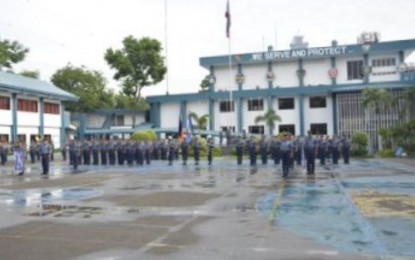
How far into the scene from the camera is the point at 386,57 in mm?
47344

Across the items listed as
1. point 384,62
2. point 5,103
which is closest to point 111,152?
point 5,103

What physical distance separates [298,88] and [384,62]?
7270 mm

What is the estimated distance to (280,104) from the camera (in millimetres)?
49531

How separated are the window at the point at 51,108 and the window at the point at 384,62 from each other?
26534 millimetres

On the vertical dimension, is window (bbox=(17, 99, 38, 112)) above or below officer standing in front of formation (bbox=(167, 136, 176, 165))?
above

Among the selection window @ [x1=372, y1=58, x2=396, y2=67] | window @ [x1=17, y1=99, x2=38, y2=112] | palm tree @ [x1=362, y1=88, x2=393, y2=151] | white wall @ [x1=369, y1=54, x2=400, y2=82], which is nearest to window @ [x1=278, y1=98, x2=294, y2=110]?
white wall @ [x1=369, y1=54, x2=400, y2=82]

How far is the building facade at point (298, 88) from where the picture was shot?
4516cm

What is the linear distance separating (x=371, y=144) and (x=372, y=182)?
25613 millimetres

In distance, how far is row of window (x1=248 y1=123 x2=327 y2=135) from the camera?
4819 centimetres

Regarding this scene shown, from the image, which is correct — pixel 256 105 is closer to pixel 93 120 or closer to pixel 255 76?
pixel 255 76

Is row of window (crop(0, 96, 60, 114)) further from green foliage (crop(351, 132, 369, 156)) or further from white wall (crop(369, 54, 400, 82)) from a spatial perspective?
white wall (crop(369, 54, 400, 82))

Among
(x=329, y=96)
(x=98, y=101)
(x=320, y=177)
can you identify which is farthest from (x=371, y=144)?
(x=98, y=101)

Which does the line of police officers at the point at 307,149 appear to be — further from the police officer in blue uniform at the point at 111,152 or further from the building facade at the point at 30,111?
the building facade at the point at 30,111

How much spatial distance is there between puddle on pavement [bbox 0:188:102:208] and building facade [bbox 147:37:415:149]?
3089 centimetres
